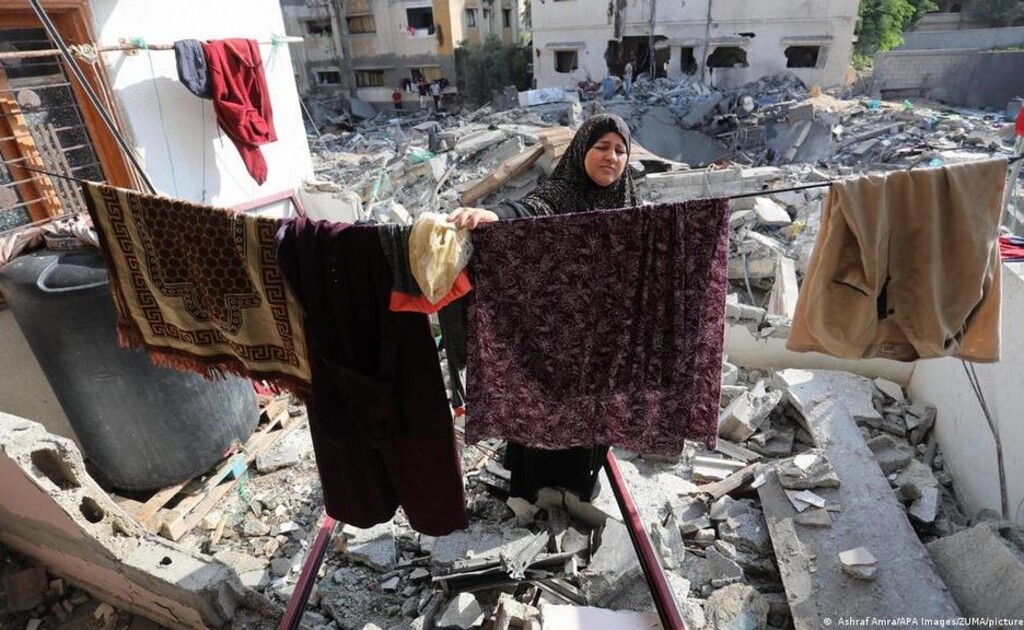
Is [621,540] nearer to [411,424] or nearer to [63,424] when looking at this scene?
[411,424]

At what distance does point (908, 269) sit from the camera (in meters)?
1.82

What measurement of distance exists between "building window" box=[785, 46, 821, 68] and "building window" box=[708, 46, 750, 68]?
153cm

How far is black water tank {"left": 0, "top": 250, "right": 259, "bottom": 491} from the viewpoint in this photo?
10.0 ft

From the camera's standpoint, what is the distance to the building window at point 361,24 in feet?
79.2

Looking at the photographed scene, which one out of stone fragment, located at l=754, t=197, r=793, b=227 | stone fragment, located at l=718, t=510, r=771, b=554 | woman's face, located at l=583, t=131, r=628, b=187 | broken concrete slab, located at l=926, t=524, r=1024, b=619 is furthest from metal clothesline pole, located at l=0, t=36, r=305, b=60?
stone fragment, located at l=754, t=197, r=793, b=227

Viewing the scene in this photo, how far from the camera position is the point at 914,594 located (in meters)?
2.60

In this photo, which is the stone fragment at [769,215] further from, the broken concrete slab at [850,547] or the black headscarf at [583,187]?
the black headscarf at [583,187]

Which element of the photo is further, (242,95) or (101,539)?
(242,95)

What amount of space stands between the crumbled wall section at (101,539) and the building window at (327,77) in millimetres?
26615

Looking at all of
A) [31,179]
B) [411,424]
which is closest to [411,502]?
[411,424]

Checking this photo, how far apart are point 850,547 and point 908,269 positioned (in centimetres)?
183

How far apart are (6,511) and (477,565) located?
113 inches

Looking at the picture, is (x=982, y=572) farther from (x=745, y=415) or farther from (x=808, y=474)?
(x=745, y=415)

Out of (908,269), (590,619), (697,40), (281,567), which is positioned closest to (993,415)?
(908,269)
